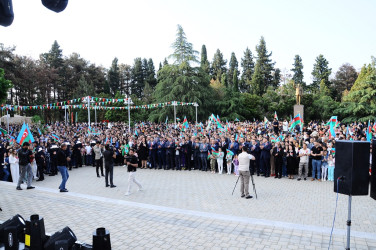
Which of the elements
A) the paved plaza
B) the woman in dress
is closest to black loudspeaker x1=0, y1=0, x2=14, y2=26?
the paved plaza

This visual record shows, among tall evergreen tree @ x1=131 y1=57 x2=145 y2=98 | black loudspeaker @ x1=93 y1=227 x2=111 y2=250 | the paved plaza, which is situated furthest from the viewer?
tall evergreen tree @ x1=131 y1=57 x2=145 y2=98

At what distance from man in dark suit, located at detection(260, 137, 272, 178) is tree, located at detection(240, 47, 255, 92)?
66.9 m

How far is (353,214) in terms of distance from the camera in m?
7.99

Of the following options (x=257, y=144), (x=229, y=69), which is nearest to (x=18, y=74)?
(x=257, y=144)

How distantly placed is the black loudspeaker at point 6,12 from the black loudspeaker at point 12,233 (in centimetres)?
380

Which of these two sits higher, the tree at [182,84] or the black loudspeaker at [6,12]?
the tree at [182,84]

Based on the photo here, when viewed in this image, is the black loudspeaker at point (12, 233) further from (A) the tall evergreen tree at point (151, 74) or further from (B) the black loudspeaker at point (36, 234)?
(A) the tall evergreen tree at point (151, 74)

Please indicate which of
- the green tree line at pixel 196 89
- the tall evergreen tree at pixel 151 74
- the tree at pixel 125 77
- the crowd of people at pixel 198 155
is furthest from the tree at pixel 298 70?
the crowd of people at pixel 198 155

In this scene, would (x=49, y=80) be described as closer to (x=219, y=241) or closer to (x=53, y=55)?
(x=53, y=55)

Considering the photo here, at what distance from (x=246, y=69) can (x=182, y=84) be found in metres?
45.2

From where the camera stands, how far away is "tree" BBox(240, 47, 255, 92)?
260 feet

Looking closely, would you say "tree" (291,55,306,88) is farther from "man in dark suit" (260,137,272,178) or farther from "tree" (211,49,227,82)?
"man in dark suit" (260,137,272,178)

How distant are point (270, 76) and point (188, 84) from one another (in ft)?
116

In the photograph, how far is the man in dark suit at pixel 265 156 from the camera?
14000 millimetres
